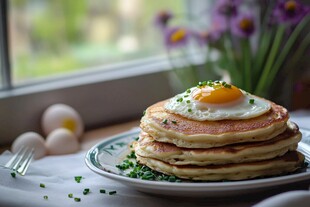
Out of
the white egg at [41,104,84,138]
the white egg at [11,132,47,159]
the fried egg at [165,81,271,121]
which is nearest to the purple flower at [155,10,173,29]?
the white egg at [41,104,84,138]

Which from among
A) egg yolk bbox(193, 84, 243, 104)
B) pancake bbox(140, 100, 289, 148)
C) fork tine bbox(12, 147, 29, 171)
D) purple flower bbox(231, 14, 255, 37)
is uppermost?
purple flower bbox(231, 14, 255, 37)

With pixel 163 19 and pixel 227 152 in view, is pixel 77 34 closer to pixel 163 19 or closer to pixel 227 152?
→ pixel 163 19

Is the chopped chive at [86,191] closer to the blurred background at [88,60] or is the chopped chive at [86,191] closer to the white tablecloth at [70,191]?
the white tablecloth at [70,191]

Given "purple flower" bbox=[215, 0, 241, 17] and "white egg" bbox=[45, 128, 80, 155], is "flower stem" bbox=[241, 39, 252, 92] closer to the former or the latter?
"purple flower" bbox=[215, 0, 241, 17]

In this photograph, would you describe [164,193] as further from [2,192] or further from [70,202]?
[2,192]

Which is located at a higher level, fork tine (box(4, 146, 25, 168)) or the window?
the window

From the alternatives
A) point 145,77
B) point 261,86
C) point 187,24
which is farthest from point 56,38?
point 261,86
